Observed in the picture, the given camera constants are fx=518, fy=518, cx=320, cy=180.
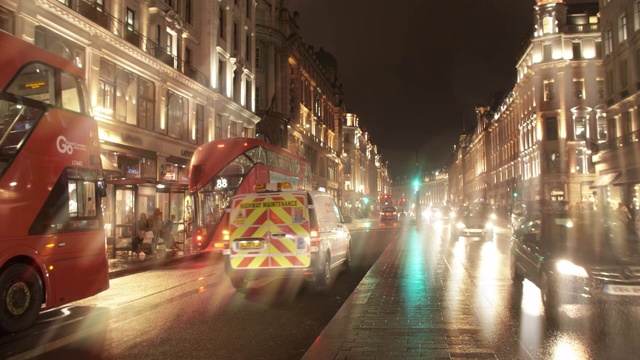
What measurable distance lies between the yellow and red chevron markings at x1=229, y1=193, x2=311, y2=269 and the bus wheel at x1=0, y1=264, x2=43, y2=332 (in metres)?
3.70

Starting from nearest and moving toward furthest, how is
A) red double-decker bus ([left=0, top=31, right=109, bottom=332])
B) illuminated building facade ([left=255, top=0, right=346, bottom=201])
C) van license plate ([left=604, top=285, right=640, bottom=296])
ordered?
1. van license plate ([left=604, top=285, right=640, bottom=296])
2. red double-decker bus ([left=0, top=31, right=109, bottom=332])
3. illuminated building facade ([left=255, top=0, right=346, bottom=201])

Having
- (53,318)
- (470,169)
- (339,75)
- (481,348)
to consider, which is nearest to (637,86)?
(481,348)

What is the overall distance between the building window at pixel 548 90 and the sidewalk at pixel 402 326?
48.9 meters

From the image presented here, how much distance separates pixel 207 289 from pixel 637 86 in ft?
102

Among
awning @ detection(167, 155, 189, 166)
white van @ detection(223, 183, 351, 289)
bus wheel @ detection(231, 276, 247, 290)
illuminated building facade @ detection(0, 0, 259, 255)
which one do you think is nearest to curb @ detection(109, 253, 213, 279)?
illuminated building facade @ detection(0, 0, 259, 255)

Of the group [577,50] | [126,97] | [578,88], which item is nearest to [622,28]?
[578,88]

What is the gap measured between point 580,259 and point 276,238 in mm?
5509

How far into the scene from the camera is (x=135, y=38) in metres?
25.0

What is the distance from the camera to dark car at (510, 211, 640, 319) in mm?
7312

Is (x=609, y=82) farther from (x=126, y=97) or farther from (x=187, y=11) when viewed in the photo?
(x=126, y=97)

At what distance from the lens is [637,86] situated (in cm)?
3169

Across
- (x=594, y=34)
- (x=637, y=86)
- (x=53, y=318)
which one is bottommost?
(x=53, y=318)

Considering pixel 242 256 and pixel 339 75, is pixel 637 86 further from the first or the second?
pixel 339 75

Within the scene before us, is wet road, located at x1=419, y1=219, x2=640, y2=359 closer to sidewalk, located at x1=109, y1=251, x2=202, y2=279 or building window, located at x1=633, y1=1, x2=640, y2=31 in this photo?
sidewalk, located at x1=109, y1=251, x2=202, y2=279
